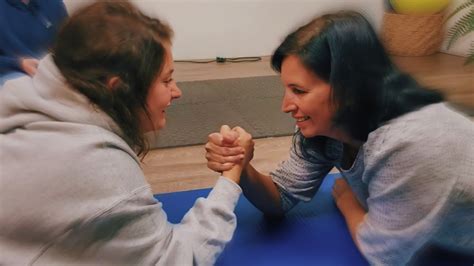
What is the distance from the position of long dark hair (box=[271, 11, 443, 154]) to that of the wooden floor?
0.13m

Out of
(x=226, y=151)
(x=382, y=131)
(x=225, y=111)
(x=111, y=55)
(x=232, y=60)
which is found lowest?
(x=232, y=60)

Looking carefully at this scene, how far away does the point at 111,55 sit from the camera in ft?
2.92

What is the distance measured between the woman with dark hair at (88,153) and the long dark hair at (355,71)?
1.22 ft

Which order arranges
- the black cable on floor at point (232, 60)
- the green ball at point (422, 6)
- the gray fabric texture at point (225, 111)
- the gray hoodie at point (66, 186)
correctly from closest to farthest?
the gray hoodie at point (66, 186) < the gray fabric texture at point (225, 111) < the green ball at point (422, 6) < the black cable on floor at point (232, 60)

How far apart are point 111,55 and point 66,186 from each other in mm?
266

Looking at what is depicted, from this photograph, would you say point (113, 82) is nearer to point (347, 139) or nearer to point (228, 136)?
point (228, 136)

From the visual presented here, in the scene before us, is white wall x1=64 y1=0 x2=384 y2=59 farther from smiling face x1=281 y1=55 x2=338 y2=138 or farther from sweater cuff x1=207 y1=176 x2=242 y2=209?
sweater cuff x1=207 y1=176 x2=242 y2=209

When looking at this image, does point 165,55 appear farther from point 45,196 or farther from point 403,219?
point 403,219

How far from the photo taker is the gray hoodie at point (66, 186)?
2.73ft

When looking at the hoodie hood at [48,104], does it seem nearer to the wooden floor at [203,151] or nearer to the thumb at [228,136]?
the thumb at [228,136]

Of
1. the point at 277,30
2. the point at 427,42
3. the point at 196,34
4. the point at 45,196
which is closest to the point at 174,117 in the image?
the point at 196,34

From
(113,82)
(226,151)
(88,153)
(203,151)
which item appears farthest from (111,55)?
(203,151)

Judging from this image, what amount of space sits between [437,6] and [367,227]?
11.0ft

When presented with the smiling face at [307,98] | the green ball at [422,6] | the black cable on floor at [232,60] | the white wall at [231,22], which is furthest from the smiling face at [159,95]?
the green ball at [422,6]
